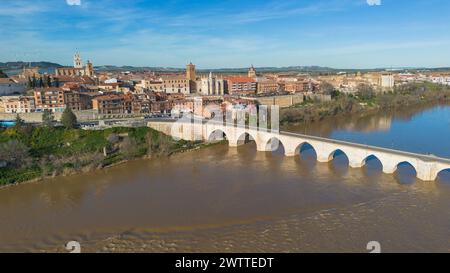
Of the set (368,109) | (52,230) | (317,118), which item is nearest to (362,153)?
(52,230)

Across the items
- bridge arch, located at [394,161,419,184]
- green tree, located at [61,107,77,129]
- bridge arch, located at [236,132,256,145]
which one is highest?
green tree, located at [61,107,77,129]

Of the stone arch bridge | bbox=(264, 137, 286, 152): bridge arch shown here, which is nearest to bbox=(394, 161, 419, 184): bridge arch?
the stone arch bridge

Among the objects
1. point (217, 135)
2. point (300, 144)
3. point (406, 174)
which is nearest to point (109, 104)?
point (217, 135)

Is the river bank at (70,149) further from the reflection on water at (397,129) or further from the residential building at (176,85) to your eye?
the residential building at (176,85)

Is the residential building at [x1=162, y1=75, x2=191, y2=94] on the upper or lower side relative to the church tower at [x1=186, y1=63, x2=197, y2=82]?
lower

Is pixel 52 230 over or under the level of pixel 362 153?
under

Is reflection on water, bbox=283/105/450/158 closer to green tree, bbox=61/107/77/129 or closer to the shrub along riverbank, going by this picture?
the shrub along riverbank
